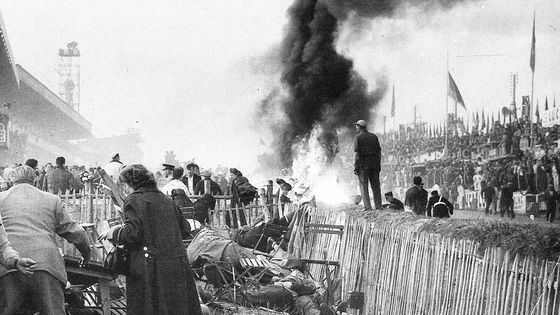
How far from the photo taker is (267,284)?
28.5 feet

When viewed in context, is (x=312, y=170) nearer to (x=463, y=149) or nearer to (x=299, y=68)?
(x=463, y=149)

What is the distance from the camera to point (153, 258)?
5301mm

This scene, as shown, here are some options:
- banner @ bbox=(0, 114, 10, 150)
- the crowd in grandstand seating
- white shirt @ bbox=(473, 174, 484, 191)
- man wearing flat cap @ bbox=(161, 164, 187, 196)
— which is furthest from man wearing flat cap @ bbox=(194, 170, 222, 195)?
banner @ bbox=(0, 114, 10, 150)

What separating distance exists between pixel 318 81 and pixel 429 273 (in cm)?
2015

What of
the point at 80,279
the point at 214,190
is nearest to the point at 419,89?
the point at 214,190

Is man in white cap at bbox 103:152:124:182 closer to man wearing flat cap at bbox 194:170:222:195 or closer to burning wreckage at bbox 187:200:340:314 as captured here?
man wearing flat cap at bbox 194:170:222:195

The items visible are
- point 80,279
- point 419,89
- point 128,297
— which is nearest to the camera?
point 128,297

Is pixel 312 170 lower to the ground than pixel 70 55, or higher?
lower

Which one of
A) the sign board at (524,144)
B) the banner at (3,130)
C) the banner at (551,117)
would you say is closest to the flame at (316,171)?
the sign board at (524,144)

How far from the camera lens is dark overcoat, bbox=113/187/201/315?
524 cm

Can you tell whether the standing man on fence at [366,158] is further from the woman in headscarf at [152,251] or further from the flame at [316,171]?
the woman in headscarf at [152,251]

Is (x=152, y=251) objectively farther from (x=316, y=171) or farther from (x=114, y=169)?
(x=316, y=171)

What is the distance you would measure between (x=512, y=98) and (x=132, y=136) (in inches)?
1770

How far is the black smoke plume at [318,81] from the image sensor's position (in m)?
26.5
